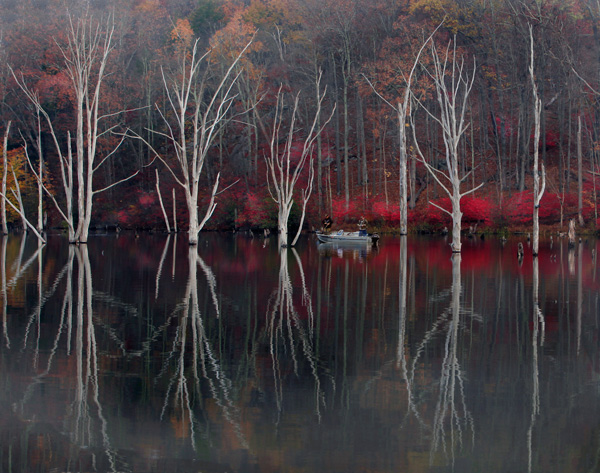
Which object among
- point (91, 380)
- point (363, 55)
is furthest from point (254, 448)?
point (363, 55)

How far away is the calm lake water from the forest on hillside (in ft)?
67.8

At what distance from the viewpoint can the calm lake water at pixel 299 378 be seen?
6.77 metres

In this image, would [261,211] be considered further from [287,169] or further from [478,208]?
[478,208]

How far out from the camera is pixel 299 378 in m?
9.25

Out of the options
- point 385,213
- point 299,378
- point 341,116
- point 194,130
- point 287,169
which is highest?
point 341,116

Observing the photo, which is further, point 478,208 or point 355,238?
point 478,208

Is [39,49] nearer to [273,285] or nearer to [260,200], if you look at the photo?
[260,200]

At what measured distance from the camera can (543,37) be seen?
45.9 m

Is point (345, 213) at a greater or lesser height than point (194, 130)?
lesser

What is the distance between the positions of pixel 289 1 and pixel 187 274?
6099 centimetres

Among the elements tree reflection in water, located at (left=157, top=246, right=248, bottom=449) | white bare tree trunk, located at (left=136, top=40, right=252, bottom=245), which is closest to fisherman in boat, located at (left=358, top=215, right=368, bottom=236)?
white bare tree trunk, located at (left=136, top=40, right=252, bottom=245)

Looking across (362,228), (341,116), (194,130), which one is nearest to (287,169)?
(194,130)

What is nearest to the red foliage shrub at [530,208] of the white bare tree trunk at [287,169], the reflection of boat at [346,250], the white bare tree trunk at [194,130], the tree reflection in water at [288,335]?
the reflection of boat at [346,250]

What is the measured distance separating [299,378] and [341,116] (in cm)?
5656
